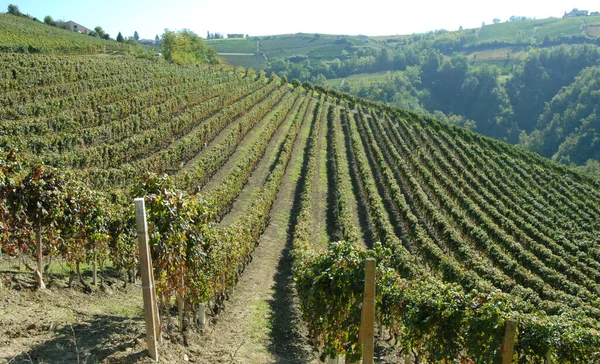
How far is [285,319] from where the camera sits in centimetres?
1700

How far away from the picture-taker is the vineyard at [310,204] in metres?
10.4

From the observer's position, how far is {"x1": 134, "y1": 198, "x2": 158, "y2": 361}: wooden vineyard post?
7500mm

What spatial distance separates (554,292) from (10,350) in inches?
870

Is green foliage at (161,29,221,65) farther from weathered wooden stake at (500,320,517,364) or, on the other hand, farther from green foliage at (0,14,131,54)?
weathered wooden stake at (500,320,517,364)

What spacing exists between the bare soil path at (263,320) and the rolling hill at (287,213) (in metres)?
0.11

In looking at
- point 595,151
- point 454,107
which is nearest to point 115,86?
point 595,151

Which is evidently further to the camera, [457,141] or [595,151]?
[595,151]

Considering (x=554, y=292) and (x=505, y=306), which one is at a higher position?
(x=505, y=306)

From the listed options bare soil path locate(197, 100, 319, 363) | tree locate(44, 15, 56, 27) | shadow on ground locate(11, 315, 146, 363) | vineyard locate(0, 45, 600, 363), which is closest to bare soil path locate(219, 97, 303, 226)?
vineyard locate(0, 45, 600, 363)

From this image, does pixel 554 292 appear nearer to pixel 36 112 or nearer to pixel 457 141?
pixel 36 112

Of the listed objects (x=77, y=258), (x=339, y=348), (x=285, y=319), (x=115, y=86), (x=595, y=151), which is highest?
(x=115, y=86)

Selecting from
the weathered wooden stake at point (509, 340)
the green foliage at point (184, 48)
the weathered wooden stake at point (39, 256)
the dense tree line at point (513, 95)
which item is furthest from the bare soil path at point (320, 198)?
the dense tree line at point (513, 95)

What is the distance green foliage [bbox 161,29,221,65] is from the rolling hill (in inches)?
793

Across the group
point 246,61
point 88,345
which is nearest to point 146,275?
point 88,345
